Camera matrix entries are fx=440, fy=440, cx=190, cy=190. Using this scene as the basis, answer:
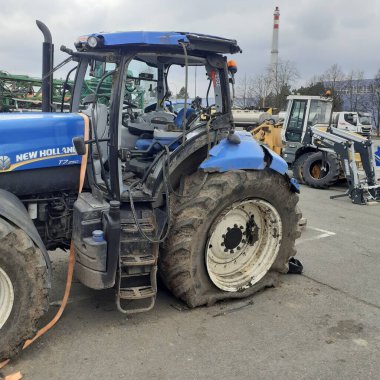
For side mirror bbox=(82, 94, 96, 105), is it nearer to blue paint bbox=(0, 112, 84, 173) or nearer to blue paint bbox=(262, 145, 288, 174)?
blue paint bbox=(0, 112, 84, 173)

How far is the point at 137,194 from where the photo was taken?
11.9 ft

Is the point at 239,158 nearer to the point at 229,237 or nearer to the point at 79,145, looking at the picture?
the point at 229,237

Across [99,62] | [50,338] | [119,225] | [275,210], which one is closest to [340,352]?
[275,210]

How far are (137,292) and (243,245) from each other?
1240 mm

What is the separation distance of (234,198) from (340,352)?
1467 mm

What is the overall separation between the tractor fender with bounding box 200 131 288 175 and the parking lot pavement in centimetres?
125

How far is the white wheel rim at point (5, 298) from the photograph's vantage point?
9.62 feet

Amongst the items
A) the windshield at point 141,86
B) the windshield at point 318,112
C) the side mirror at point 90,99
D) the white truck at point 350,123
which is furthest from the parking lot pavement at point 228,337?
the white truck at point 350,123

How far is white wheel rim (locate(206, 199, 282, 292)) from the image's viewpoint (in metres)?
4.02

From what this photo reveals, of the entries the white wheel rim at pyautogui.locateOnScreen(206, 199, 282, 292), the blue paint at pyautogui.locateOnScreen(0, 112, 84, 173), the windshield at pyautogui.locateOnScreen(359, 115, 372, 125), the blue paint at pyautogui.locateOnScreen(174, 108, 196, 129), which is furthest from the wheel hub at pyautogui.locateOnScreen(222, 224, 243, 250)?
the windshield at pyautogui.locateOnScreen(359, 115, 372, 125)

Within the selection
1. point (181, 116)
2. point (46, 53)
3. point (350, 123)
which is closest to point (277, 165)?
point (181, 116)

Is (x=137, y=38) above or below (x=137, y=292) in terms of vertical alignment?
above

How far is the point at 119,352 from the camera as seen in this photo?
3174 mm

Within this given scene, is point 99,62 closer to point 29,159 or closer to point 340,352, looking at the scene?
point 29,159
